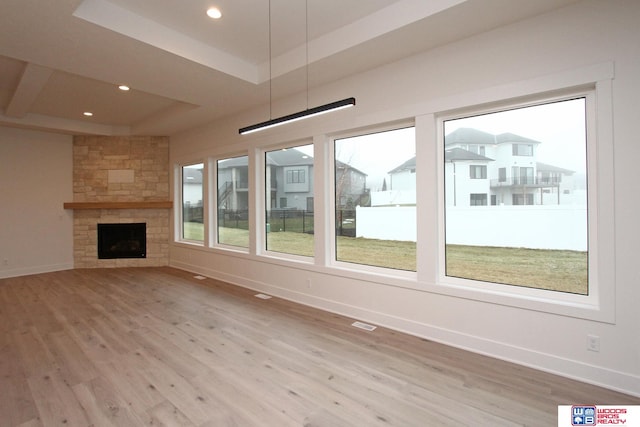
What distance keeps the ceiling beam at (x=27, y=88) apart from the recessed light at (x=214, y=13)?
8.01ft

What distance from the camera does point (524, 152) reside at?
3.15 meters

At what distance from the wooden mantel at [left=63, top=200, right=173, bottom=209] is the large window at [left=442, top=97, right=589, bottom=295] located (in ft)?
21.3

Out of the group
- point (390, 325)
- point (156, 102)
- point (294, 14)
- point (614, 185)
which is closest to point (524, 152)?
point (614, 185)

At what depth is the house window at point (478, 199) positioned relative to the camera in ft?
11.1

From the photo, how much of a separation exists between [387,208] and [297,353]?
205 centimetres

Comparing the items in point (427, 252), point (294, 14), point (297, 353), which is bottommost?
point (297, 353)

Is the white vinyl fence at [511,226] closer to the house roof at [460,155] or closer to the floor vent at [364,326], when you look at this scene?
the house roof at [460,155]

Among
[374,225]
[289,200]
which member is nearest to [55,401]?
[374,225]

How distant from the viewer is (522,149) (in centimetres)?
315

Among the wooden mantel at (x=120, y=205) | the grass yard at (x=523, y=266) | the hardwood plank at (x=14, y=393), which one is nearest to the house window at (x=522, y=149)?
the grass yard at (x=523, y=266)

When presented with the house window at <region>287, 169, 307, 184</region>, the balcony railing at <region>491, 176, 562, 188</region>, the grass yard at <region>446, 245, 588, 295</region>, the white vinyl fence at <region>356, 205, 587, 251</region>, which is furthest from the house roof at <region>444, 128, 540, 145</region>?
the house window at <region>287, 169, 307, 184</region>

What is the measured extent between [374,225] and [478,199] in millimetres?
1319

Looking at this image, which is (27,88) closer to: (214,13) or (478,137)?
(214,13)

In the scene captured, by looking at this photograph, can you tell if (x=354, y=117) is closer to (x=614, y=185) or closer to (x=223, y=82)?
(x=223, y=82)
